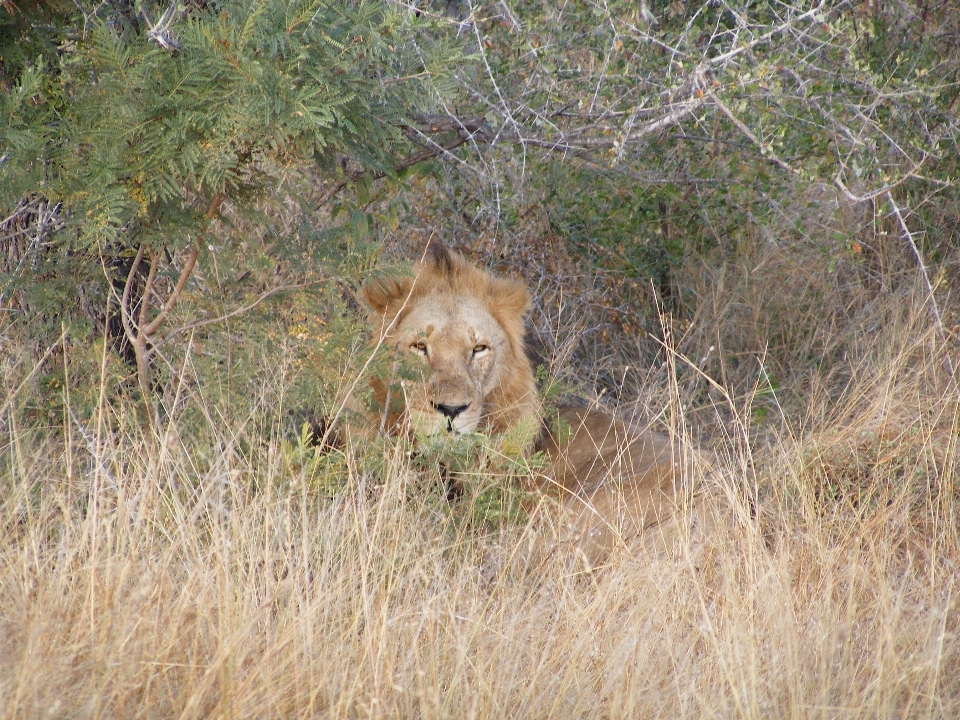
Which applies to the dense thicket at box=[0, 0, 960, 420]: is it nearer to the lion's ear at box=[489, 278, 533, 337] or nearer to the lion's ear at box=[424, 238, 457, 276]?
the lion's ear at box=[424, 238, 457, 276]

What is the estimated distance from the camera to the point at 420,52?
371cm

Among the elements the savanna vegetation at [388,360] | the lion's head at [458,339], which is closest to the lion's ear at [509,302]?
the lion's head at [458,339]

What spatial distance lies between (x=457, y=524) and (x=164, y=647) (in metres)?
1.56

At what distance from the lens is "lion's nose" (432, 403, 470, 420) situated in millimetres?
4121

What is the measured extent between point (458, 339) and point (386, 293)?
0.38m

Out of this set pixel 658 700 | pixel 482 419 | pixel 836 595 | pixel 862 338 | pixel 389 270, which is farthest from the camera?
pixel 862 338

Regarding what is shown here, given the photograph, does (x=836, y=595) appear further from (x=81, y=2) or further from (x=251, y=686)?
(x=81, y=2)

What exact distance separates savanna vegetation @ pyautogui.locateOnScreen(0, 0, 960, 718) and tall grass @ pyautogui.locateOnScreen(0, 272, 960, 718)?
0.02 meters

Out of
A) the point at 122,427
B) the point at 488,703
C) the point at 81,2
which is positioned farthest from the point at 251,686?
the point at 81,2

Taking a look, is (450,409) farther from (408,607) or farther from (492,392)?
(408,607)

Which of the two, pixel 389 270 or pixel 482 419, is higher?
pixel 389 270

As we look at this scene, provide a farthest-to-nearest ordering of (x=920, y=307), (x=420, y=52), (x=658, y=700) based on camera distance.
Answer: (x=920, y=307), (x=420, y=52), (x=658, y=700)

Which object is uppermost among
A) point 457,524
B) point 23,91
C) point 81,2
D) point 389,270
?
point 81,2

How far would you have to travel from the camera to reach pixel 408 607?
112 inches
